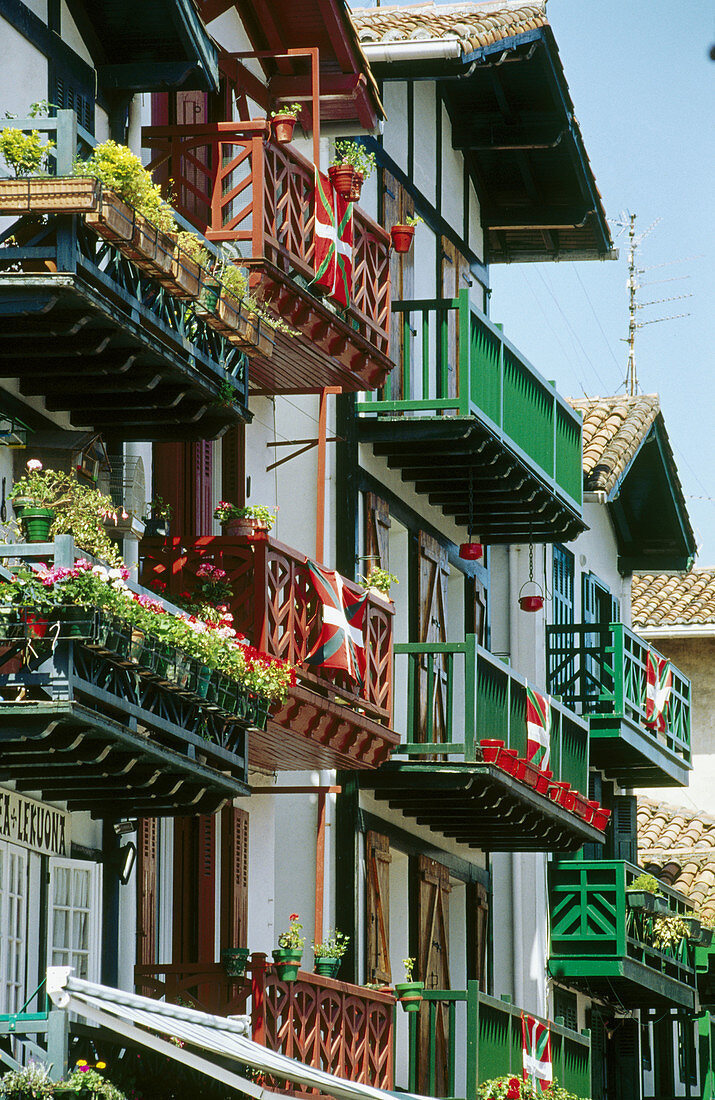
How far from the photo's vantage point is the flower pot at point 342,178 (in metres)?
21.5

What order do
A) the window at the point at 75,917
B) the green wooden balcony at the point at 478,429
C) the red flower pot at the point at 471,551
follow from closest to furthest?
1. the window at the point at 75,917
2. the green wooden balcony at the point at 478,429
3. the red flower pot at the point at 471,551

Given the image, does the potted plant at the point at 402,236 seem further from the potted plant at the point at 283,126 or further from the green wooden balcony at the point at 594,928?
the green wooden balcony at the point at 594,928

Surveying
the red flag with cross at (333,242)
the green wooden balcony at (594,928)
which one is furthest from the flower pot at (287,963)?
the green wooden balcony at (594,928)

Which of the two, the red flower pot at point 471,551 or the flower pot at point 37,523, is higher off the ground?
the red flower pot at point 471,551

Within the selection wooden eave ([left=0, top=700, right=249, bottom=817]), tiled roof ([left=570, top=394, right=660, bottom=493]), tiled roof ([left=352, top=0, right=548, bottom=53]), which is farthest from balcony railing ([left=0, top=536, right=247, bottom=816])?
tiled roof ([left=570, top=394, right=660, bottom=493])

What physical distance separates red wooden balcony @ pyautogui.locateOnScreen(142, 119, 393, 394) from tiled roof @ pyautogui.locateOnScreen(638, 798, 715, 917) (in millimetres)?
16246

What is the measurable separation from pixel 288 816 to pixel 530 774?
2.95 m

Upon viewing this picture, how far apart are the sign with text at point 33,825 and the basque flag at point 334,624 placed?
368cm

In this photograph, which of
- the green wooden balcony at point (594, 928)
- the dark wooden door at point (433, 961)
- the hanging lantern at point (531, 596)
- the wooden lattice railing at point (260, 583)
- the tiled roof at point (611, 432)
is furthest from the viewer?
the tiled roof at point (611, 432)

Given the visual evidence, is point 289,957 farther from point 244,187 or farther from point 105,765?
point 244,187

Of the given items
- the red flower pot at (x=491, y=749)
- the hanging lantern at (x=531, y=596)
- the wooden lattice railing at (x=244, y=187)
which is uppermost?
the wooden lattice railing at (x=244, y=187)

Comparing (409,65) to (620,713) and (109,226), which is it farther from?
(109,226)

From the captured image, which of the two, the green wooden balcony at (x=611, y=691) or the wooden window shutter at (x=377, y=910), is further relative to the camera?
the green wooden balcony at (x=611, y=691)

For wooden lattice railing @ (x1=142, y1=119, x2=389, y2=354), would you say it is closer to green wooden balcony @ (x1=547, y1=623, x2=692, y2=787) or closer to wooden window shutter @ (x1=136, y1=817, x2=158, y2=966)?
wooden window shutter @ (x1=136, y1=817, x2=158, y2=966)
